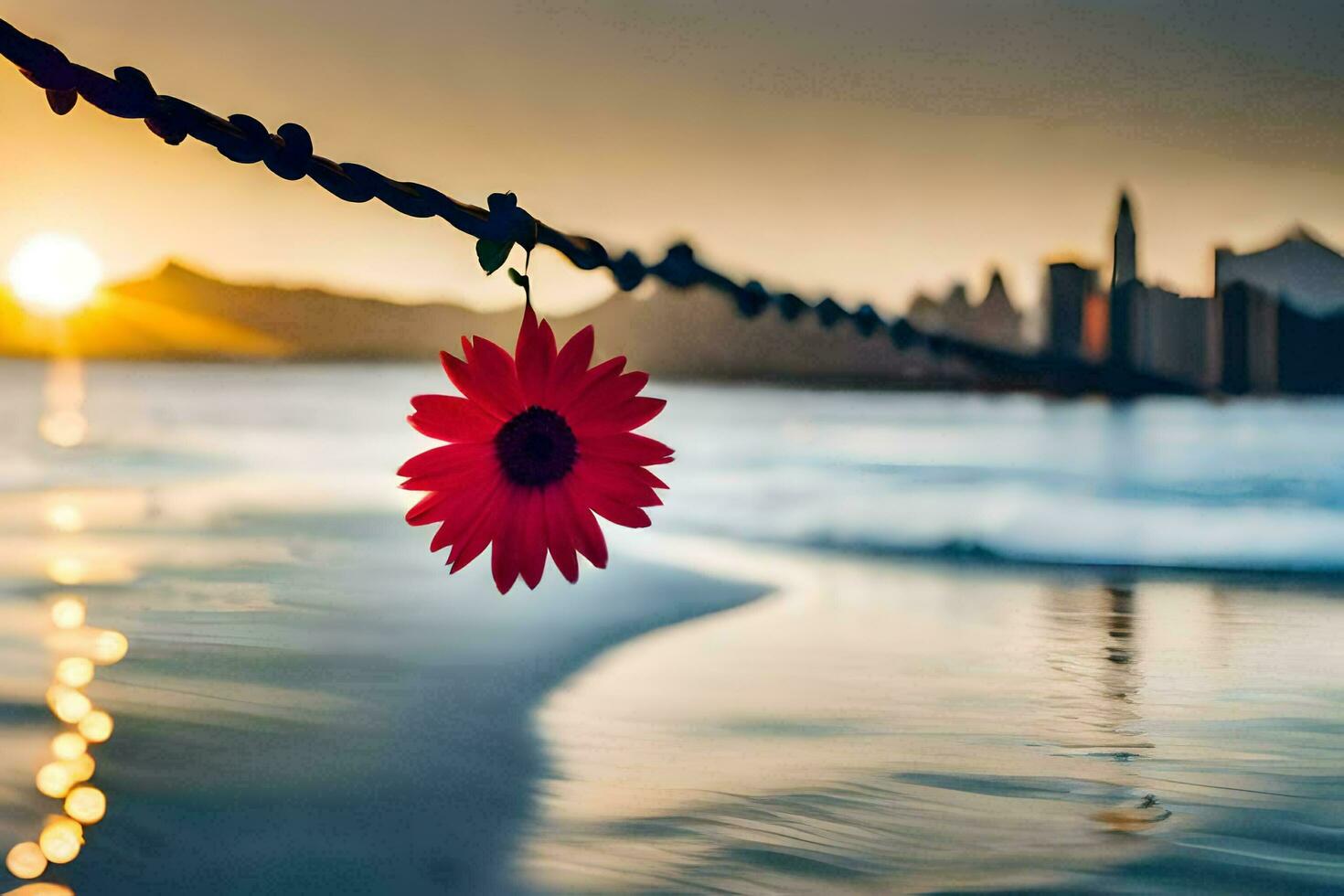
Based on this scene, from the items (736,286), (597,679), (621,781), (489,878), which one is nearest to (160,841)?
(489,878)

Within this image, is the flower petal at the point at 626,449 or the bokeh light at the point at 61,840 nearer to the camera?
the flower petal at the point at 626,449

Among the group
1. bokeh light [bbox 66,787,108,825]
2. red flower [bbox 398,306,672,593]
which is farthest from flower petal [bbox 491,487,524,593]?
bokeh light [bbox 66,787,108,825]

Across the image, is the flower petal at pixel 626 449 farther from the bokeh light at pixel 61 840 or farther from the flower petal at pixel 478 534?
the bokeh light at pixel 61 840

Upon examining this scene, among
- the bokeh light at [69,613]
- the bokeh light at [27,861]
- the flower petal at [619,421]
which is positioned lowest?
the bokeh light at [27,861]

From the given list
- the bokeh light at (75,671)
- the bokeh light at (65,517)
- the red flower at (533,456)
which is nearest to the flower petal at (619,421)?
the red flower at (533,456)

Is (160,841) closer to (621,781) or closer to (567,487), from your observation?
(621,781)

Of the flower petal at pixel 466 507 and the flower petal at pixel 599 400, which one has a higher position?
the flower petal at pixel 599 400

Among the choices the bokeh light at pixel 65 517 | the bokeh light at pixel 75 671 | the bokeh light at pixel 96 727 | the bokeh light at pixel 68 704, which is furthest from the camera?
the bokeh light at pixel 65 517
